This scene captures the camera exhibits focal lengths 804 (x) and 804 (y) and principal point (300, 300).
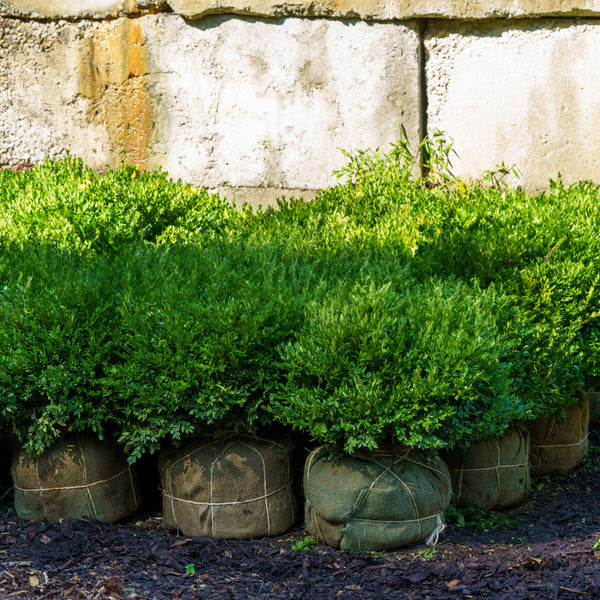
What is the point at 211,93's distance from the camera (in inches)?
239

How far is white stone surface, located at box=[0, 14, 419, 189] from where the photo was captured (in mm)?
5758

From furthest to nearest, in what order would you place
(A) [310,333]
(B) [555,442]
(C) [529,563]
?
(B) [555,442] < (A) [310,333] < (C) [529,563]

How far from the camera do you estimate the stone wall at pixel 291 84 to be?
544 cm

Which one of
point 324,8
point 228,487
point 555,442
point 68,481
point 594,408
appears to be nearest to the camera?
point 228,487

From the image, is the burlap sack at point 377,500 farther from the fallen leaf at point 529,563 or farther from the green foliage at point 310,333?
the fallen leaf at point 529,563

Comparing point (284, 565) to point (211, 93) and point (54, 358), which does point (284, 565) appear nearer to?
point (54, 358)

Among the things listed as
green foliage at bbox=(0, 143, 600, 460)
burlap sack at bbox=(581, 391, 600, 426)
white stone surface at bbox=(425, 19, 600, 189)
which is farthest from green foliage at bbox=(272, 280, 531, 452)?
white stone surface at bbox=(425, 19, 600, 189)

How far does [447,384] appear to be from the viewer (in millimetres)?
3107

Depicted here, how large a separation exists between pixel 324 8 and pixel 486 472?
11.6ft

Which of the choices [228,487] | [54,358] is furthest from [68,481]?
[228,487]

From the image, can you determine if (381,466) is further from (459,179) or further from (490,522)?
(459,179)

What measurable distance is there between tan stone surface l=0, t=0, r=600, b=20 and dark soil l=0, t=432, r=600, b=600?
334 centimetres

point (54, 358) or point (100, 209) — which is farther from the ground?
point (100, 209)

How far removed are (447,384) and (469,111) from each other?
10.1 ft
